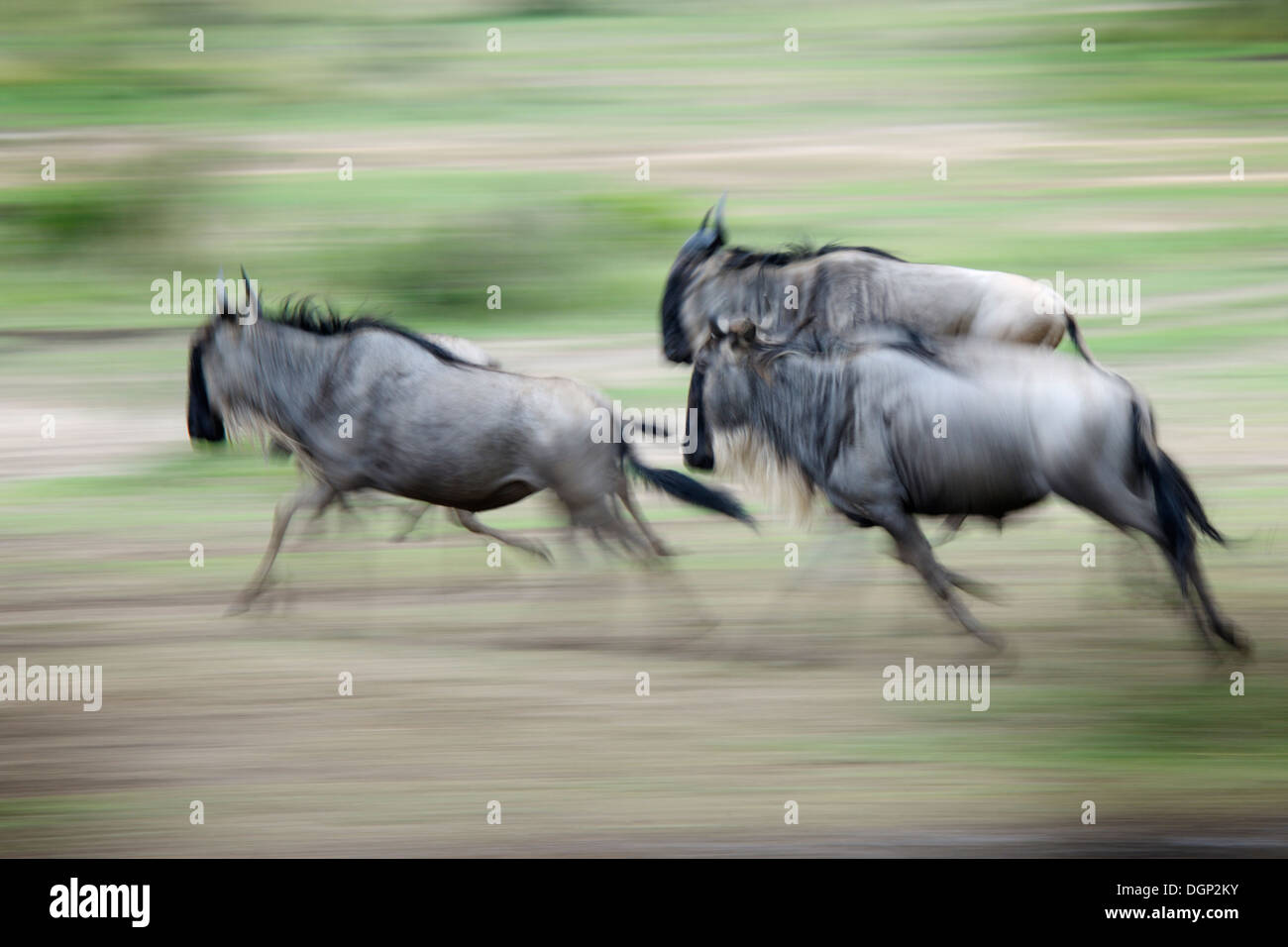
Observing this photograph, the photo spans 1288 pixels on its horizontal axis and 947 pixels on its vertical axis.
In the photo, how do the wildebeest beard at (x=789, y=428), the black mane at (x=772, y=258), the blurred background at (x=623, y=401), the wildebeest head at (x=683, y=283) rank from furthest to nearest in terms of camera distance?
1. the wildebeest head at (x=683, y=283)
2. the black mane at (x=772, y=258)
3. the wildebeest beard at (x=789, y=428)
4. the blurred background at (x=623, y=401)

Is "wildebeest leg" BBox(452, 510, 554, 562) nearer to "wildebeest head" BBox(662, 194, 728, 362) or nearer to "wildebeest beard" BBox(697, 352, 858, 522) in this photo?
"wildebeest beard" BBox(697, 352, 858, 522)

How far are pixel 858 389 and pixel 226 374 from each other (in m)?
2.47

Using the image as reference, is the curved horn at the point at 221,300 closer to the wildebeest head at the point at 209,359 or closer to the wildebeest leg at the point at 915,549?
the wildebeest head at the point at 209,359

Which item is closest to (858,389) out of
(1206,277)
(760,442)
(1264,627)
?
(760,442)

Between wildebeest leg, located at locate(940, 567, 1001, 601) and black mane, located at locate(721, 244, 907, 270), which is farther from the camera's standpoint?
black mane, located at locate(721, 244, 907, 270)

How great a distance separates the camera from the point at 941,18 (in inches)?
817

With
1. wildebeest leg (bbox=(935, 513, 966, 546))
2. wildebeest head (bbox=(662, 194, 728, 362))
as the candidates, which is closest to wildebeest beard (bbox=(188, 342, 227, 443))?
wildebeest head (bbox=(662, 194, 728, 362))

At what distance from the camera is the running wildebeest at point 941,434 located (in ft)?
18.9

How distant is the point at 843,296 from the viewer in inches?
283

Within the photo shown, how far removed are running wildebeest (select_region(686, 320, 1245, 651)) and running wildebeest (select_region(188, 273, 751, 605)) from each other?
44 centimetres

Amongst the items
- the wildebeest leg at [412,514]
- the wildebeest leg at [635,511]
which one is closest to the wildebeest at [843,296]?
the wildebeest leg at [635,511]

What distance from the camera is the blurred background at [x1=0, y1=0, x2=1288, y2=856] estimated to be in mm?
5383

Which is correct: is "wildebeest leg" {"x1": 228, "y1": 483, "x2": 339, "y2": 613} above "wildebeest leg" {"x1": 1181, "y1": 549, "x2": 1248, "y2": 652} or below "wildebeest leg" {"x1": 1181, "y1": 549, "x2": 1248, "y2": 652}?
above

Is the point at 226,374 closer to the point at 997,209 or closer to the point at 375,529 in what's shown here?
the point at 375,529
